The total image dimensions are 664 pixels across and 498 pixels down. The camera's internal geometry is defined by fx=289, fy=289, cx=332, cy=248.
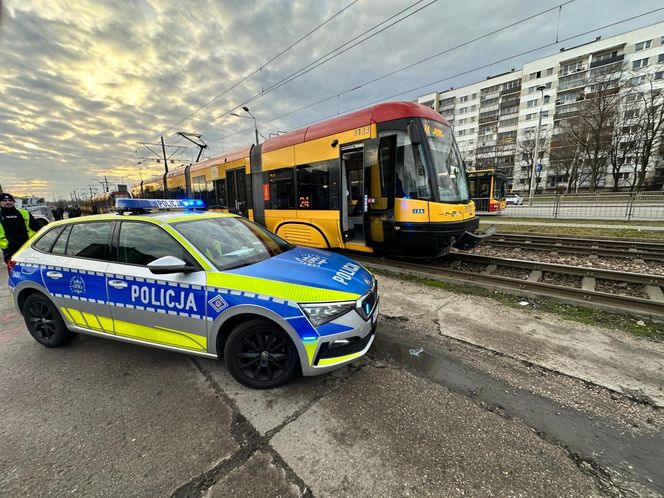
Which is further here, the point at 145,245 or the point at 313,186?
the point at 313,186

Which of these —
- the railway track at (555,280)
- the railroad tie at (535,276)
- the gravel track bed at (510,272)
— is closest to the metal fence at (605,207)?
the railway track at (555,280)

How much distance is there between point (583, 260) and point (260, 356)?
8623 mm

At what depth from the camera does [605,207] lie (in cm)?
1611

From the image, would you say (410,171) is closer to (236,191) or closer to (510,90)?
(236,191)

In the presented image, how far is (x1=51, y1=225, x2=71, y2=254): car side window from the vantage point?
332 centimetres

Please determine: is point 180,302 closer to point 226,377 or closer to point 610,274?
point 226,377

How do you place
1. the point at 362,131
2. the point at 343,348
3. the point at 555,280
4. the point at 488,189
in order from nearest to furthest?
the point at 343,348 → the point at 555,280 → the point at 362,131 → the point at 488,189

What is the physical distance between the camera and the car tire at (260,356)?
254 cm

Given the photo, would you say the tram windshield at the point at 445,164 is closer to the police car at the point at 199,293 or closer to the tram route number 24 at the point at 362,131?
the tram route number 24 at the point at 362,131

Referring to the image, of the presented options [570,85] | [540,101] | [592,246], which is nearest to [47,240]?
[592,246]

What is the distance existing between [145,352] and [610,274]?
313 inches

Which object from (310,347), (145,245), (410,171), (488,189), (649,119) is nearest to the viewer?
(310,347)

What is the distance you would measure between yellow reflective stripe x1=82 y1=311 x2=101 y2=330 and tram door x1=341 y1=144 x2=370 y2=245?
4899mm

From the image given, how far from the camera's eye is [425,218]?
574cm
